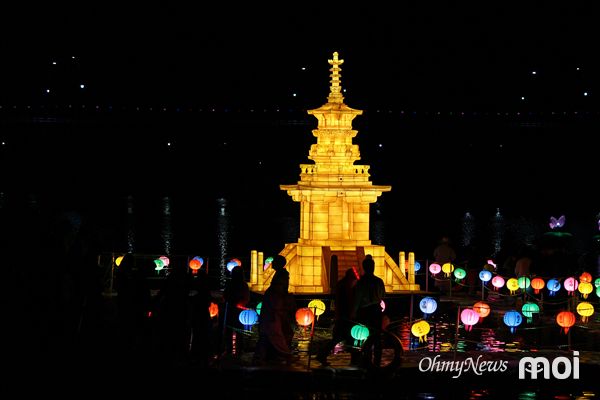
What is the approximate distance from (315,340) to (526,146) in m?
78.7

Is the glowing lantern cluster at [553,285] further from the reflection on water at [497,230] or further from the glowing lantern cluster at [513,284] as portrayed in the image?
the reflection on water at [497,230]

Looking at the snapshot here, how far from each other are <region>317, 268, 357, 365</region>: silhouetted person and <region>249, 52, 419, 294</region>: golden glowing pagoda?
9415 millimetres

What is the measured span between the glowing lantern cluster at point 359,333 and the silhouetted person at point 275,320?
108cm

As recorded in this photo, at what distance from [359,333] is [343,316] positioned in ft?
2.34

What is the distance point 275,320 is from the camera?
17234 mm

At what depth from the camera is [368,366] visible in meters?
16.4

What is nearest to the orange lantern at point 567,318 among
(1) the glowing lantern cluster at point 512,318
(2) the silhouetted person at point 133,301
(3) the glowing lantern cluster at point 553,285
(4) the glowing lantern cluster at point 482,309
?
(1) the glowing lantern cluster at point 512,318

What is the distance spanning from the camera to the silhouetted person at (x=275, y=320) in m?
17.3

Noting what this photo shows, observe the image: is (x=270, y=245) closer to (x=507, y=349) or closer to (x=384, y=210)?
(x=507, y=349)

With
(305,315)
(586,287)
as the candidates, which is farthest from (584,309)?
(305,315)

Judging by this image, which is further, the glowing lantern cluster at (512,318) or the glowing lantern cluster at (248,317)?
the glowing lantern cluster at (512,318)

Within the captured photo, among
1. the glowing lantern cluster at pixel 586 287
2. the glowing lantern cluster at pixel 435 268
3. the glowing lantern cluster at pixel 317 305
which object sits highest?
the glowing lantern cluster at pixel 435 268

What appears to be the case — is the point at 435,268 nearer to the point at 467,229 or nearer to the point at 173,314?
the point at 173,314

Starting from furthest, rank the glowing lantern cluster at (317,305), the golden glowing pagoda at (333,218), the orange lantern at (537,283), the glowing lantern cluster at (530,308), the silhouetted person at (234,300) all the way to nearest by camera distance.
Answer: the golden glowing pagoda at (333,218) → the orange lantern at (537,283) → the glowing lantern cluster at (530,308) → the glowing lantern cluster at (317,305) → the silhouetted person at (234,300)
